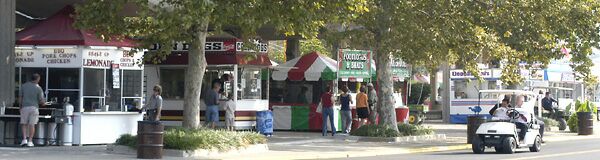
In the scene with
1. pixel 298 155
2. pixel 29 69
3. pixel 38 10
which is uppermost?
pixel 38 10

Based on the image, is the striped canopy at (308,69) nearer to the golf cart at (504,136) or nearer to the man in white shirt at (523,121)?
the man in white shirt at (523,121)

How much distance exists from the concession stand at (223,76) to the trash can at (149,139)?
877 centimetres

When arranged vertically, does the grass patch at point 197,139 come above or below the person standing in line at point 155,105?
below

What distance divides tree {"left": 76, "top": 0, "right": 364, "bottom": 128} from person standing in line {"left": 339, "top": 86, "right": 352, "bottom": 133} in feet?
26.3

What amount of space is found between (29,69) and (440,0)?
11135mm

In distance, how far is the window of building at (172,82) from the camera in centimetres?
3072

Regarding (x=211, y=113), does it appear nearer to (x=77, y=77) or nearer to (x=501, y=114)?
(x=77, y=77)

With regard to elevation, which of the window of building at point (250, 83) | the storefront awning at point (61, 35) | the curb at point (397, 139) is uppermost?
the storefront awning at point (61, 35)

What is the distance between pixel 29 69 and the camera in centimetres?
2419

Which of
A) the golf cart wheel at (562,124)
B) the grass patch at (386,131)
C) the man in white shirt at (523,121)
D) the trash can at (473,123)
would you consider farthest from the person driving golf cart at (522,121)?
the golf cart wheel at (562,124)

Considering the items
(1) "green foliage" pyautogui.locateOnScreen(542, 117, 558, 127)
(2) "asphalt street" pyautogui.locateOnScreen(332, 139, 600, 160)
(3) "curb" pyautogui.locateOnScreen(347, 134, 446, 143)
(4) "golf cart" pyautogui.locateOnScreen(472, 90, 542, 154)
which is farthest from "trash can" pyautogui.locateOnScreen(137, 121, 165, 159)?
(1) "green foliage" pyautogui.locateOnScreen(542, 117, 558, 127)

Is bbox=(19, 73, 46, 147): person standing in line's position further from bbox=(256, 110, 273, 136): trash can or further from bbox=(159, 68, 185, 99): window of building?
bbox=(159, 68, 185, 99): window of building

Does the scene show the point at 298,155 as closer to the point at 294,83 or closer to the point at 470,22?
the point at 470,22

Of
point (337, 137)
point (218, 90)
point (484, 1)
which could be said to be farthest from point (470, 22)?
point (218, 90)
